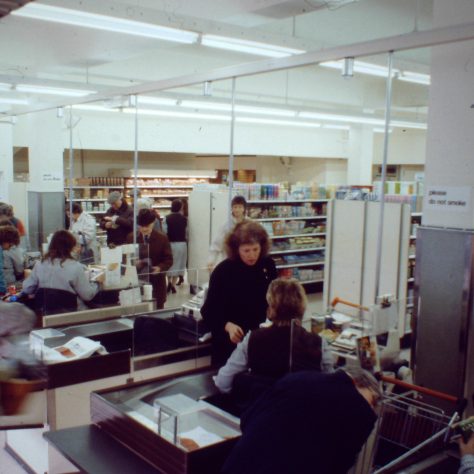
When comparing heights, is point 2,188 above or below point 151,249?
Answer: above

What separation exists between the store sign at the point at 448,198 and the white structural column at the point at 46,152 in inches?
323

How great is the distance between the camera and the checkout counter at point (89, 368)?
3811 millimetres

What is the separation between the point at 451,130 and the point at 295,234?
636 cm

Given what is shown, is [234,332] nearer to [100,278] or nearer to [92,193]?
[100,278]

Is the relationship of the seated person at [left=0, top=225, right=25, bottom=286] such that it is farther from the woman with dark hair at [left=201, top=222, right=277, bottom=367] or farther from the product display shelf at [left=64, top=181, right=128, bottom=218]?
the product display shelf at [left=64, top=181, right=128, bottom=218]

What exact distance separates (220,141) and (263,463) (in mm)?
13103

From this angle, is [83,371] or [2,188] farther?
[2,188]

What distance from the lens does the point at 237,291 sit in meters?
3.90

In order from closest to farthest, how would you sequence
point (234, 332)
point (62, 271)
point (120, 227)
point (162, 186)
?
1. point (234, 332)
2. point (62, 271)
3. point (120, 227)
4. point (162, 186)

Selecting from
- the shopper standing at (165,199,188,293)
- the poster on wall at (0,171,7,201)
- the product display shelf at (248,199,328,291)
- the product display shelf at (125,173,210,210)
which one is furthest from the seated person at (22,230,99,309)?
the product display shelf at (125,173,210,210)

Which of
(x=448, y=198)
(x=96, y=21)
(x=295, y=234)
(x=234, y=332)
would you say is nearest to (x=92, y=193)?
(x=295, y=234)

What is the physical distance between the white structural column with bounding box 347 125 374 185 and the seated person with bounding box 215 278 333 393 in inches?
502

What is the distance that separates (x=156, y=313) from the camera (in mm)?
5203

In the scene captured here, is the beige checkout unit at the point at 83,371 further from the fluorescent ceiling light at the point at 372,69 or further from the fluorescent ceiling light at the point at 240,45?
the fluorescent ceiling light at the point at 372,69
